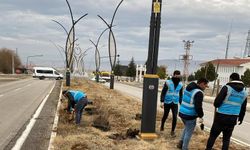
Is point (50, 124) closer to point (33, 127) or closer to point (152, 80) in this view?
point (33, 127)

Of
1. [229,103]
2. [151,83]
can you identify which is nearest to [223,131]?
[229,103]

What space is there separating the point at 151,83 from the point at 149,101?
0.45 meters

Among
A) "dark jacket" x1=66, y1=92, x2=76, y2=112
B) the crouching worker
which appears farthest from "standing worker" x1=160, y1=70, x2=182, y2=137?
"dark jacket" x1=66, y1=92, x2=76, y2=112

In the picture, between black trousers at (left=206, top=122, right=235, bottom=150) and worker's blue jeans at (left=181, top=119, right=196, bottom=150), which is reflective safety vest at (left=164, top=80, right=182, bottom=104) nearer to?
worker's blue jeans at (left=181, top=119, right=196, bottom=150)

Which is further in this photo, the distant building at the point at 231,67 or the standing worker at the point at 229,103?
the distant building at the point at 231,67

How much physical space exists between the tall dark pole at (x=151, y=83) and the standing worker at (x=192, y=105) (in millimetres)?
1416

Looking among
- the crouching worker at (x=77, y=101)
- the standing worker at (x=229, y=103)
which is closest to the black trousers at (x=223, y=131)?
the standing worker at (x=229, y=103)

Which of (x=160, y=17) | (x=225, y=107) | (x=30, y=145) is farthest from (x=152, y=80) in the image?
(x=30, y=145)

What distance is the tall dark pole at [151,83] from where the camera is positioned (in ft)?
32.0

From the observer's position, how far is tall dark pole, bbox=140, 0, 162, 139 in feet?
32.0

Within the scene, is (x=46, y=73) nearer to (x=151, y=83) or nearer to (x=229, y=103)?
(x=151, y=83)

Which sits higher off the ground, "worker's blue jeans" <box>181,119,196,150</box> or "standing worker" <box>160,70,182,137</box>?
"standing worker" <box>160,70,182,137</box>

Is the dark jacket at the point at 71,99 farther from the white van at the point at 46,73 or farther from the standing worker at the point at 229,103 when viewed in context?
the white van at the point at 46,73

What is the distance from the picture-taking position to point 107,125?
11.2m
